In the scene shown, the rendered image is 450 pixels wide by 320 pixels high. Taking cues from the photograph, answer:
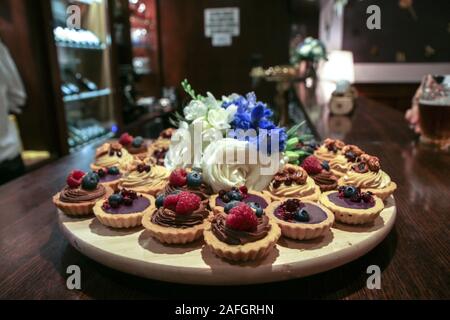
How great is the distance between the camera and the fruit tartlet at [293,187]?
1.17m

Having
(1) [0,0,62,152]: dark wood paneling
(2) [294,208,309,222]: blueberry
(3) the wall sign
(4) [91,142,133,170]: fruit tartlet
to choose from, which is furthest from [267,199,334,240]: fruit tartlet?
(3) the wall sign

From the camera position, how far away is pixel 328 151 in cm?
151

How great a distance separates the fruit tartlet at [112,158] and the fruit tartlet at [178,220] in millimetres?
535

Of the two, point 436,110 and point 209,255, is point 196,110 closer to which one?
point 209,255

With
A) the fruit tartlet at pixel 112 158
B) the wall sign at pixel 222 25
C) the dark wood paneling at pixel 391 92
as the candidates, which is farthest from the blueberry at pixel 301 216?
the dark wood paneling at pixel 391 92

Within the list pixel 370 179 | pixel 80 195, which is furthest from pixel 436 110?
pixel 80 195

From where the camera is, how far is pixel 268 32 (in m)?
5.59

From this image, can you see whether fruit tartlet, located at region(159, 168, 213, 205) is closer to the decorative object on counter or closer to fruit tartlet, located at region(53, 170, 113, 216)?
the decorative object on counter

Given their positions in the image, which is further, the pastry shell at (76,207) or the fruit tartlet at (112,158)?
the fruit tartlet at (112,158)

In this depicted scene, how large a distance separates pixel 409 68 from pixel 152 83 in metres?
4.24

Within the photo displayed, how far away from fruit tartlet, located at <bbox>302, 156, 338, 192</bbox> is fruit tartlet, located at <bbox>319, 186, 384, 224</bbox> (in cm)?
12

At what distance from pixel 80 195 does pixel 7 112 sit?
2258 mm

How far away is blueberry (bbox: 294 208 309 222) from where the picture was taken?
3.16 ft

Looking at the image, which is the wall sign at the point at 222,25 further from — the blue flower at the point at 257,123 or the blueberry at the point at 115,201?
the blueberry at the point at 115,201
